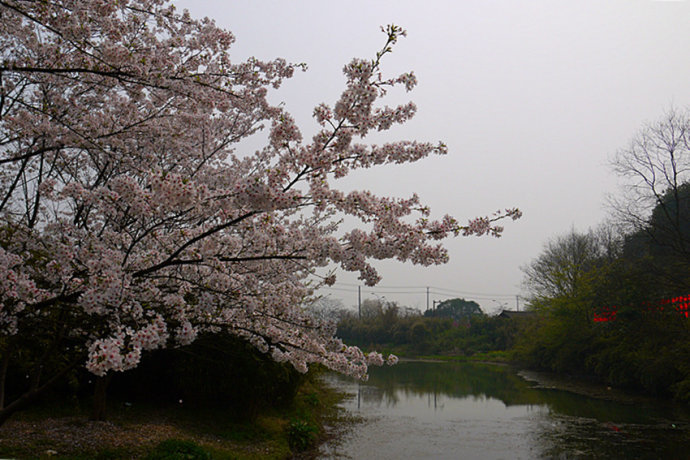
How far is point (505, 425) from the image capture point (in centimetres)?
1138

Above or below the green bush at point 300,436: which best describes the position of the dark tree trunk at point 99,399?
above

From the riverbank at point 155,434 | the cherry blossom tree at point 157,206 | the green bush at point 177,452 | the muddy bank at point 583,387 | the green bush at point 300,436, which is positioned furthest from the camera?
the muddy bank at point 583,387

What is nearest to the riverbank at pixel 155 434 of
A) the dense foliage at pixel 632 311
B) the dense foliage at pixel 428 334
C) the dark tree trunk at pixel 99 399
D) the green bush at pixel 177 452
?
the green bush at pixel 177 452

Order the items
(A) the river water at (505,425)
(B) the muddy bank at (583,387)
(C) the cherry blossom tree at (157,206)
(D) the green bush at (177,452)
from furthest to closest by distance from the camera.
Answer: (B) the muddy bank at (583,387) → (A) the river water at (505,425) → (D) the green bush at (177,452) → (C) the cherry blossom tree at (157,206)

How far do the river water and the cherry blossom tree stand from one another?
508cm

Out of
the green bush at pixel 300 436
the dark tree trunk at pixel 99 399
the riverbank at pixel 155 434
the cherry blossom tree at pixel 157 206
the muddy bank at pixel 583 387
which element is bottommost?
the muddy bank at pixel 583 387

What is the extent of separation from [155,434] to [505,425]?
8113 millimetres

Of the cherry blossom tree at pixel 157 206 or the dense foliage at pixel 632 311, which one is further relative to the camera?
the dense foliage at pixel 632 311

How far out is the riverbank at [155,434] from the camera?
5664 mm

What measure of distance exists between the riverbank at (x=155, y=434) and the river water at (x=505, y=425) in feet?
2.71

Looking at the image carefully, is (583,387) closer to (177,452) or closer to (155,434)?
(155,434)

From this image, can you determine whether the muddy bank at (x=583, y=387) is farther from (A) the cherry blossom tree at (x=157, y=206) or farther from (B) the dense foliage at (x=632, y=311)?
(A) the cherry blossom tree at (x=157, y=206)

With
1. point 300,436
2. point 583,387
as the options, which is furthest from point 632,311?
point 300,436

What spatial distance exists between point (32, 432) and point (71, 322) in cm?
357
